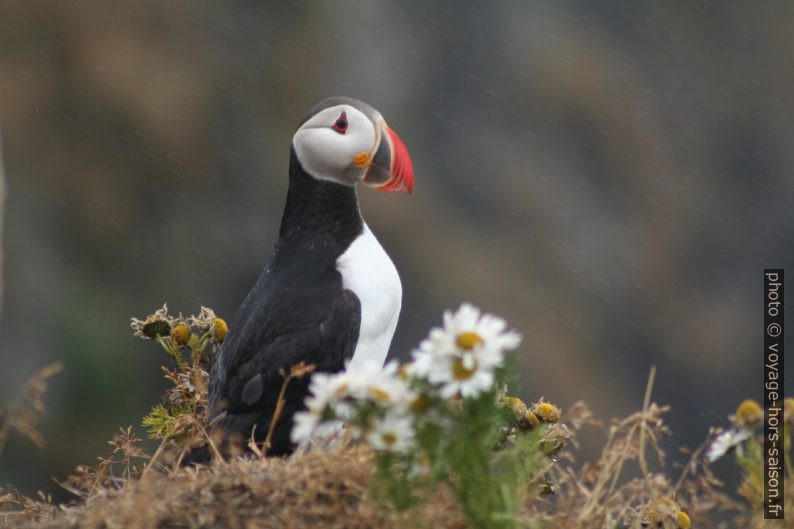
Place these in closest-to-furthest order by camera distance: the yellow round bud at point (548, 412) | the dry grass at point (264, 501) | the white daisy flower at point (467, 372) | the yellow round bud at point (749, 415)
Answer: the white daisy flower at point (467, 372)
the dry grass at point (264, 501)
the yellow round bud at point (749, 415)
the yellow round bud at point (548, 412)

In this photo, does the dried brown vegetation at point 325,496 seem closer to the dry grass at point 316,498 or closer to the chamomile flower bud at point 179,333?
the dry grass at point 316,498

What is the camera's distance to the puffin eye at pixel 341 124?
14.0ft

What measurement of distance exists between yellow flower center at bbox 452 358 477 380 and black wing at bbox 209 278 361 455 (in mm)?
1663

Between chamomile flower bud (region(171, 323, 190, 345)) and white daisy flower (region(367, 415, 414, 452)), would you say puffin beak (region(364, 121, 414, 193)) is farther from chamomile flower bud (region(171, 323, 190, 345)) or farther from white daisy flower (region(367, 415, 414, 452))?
white daisy flower (region(367, 415, 414, 452))

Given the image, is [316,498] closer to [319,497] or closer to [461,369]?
[319,497]

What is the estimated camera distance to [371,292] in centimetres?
A: 412

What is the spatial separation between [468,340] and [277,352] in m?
1.78

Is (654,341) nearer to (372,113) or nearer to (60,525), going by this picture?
(372,113)

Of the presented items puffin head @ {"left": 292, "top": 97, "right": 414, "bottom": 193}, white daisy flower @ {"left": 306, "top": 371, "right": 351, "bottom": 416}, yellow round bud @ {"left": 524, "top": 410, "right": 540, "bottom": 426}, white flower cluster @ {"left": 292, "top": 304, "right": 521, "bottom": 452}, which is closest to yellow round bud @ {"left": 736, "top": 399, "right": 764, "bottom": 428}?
white flower cluster @ {"left": 292, "top": 304, "right": 521, "bottom": 452}

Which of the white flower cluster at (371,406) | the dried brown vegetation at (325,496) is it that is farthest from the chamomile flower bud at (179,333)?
the white flower cluster at (371,406)

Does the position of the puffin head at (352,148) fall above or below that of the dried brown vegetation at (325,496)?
above

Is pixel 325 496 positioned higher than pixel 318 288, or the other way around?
pixel 318 288

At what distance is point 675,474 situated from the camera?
47.5ft

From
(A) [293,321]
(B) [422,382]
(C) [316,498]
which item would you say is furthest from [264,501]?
(A) [293,321]
